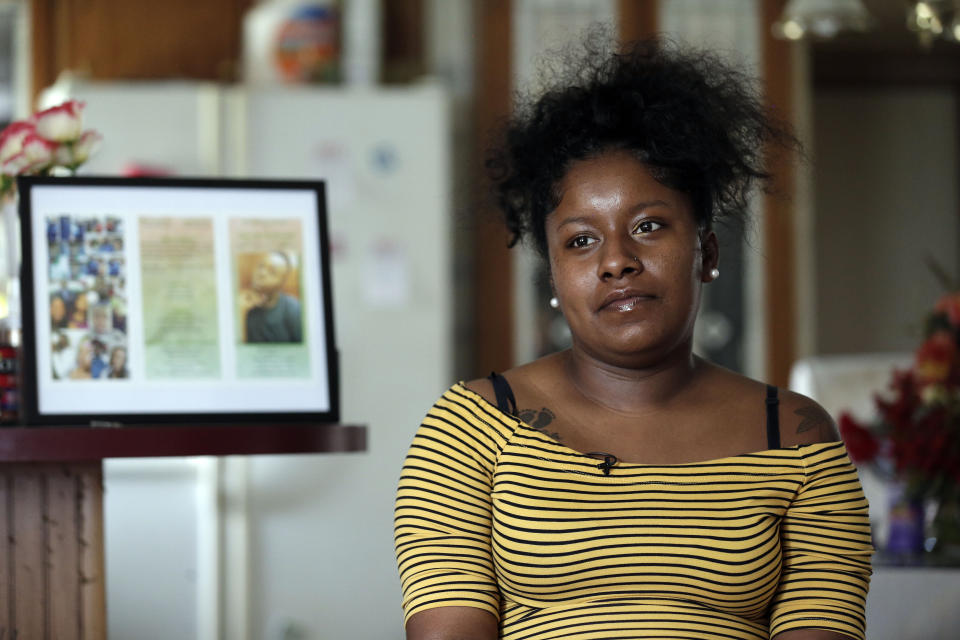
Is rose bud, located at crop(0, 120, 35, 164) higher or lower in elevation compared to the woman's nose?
higher

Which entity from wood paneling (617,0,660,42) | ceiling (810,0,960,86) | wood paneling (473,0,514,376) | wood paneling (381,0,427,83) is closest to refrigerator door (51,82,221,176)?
wood paneling (381,0,427,83)

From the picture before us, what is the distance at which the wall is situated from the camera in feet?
20.7

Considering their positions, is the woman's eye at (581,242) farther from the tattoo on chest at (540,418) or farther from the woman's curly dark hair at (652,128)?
the tattoo on chest at (540,418)

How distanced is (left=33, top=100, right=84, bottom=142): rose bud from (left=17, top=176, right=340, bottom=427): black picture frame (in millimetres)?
101

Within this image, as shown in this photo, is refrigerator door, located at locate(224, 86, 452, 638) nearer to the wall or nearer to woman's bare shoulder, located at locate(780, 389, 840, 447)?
woman's bare shoulder, located at locate(780, 389, 840, 447)

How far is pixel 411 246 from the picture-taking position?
3709 mm

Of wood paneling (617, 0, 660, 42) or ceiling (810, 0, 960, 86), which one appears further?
ceiling (810, 0, 960, 86)

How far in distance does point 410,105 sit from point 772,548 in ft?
8.60

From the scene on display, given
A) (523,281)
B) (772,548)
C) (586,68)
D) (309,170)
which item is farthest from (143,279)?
(523,281)

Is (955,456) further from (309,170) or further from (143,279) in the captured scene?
(309,170)

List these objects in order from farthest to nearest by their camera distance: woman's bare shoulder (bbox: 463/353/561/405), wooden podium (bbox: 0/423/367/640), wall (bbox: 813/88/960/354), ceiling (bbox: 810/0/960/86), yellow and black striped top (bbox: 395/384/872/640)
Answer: wall (bbox: 813/88/960/354), ceiling (bbox: 810/0/960/86), wooden podium (bbox: 0/423/367/640), woman's bare shoulder (bbox: 463/353/561/405), yellow and black striped top (bbox: 395/384/872/640)

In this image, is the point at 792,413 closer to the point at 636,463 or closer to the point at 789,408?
the point at 789,408

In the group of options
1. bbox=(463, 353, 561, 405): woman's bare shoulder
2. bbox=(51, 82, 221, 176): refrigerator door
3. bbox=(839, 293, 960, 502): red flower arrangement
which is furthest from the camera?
bbox=(51, 82, 221, 176): refrigerator door

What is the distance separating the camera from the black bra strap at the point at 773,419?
1.36 meters
